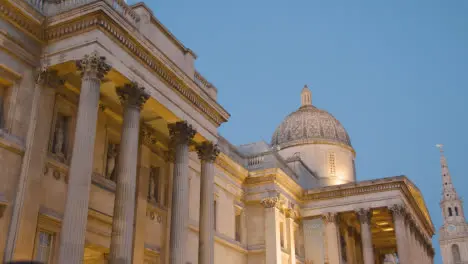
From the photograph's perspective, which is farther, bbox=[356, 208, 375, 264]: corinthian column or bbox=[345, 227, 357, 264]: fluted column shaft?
bbox=[345, 227, 357, 264]: fluted column shaft

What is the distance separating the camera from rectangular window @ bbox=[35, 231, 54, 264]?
51.3ft

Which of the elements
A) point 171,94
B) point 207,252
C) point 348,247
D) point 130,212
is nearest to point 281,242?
point 348,247

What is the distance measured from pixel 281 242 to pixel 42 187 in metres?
18.0

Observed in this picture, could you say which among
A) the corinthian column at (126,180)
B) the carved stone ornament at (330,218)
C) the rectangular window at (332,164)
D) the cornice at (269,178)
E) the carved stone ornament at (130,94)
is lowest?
the corinthian column at (126,180)

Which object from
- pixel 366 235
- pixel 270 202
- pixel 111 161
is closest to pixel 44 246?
pixel 111 161

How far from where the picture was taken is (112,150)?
20.3 metres

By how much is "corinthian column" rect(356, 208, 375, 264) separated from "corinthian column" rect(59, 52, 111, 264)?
2121 centimetres

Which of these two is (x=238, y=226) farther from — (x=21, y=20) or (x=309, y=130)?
(x=21, y=20)

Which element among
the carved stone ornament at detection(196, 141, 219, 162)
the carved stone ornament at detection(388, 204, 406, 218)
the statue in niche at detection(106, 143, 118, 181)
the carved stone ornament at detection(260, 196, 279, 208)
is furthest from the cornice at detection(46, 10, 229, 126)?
the carved stone ornament at detection(388, 204, 406, 218)

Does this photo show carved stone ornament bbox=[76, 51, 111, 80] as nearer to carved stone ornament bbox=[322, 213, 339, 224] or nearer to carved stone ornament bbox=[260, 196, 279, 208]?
carved stone ornament bbox=[260, 196, 279, 208]

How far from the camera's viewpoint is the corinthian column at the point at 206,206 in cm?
2047

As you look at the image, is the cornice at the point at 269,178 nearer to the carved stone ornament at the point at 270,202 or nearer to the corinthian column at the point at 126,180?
the carved stone ornament at the point at 270,202

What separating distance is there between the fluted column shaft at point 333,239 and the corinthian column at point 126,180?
1832 cm

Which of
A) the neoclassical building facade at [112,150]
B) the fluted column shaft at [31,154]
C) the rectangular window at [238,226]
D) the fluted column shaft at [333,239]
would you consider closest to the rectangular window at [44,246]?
the neoclassical building facade at [112,150]
